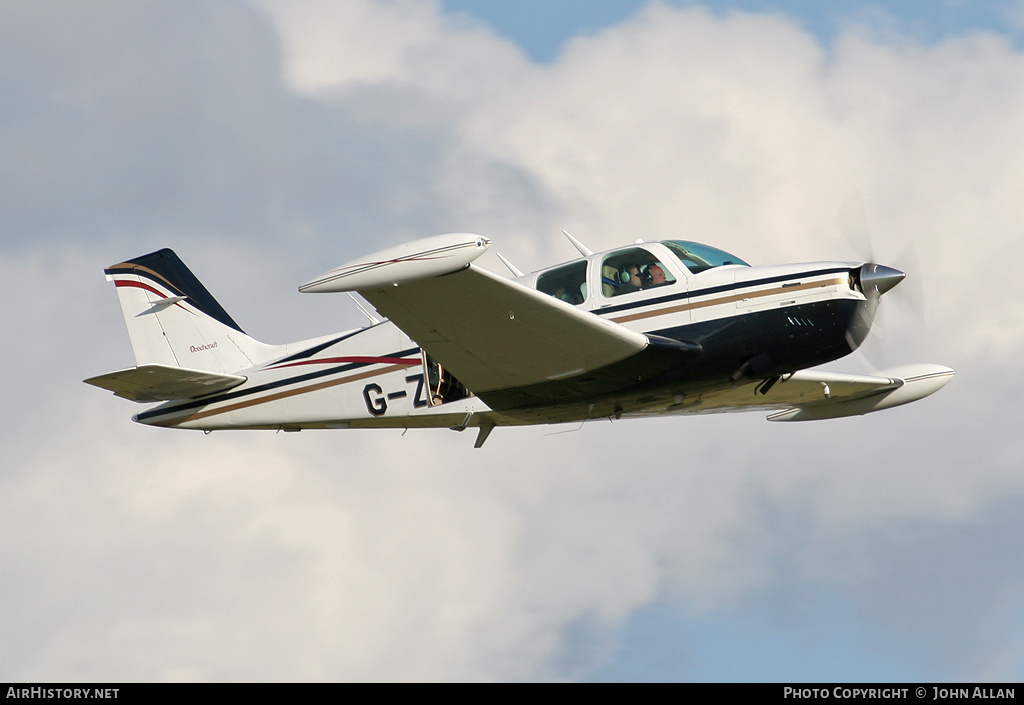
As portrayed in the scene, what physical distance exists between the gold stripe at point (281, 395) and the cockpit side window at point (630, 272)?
289cm

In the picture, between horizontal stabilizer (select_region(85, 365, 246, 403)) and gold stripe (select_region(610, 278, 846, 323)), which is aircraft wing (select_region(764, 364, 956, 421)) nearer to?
gold stripe (select_region(610, 278, 846, 323))

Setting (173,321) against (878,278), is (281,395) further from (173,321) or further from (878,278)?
(878,278)

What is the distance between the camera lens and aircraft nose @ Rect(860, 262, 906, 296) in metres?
12.8

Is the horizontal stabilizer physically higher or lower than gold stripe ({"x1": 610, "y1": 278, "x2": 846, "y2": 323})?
lower

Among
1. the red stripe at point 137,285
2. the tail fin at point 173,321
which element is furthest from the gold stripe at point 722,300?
the red stripe at point 137,285

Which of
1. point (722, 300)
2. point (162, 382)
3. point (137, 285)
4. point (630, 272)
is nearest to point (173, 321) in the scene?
point (137, 285)

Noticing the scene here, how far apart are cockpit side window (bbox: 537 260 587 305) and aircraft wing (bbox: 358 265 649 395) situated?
998 millimetres

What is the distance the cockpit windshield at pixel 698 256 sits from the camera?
13453mm

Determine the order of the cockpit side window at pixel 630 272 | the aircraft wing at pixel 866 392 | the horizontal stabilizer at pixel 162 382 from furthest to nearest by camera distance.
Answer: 1. the aircraft wing at pixel 866 392
2. the horizontal stabilizer at pixel 162 382
3. the cockpit side window at pixel 630 272

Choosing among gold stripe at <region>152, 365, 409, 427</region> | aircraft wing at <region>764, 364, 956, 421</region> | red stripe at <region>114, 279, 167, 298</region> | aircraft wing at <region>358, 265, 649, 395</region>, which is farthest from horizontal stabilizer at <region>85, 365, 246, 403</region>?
aircraft wing at <region>764, 364, 956, 421</region>

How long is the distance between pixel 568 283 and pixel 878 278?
353 cm

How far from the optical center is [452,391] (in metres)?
14.2

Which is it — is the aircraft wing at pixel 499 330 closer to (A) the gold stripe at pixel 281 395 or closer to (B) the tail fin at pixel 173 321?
(A) the gold stripe at pixel 281 395
